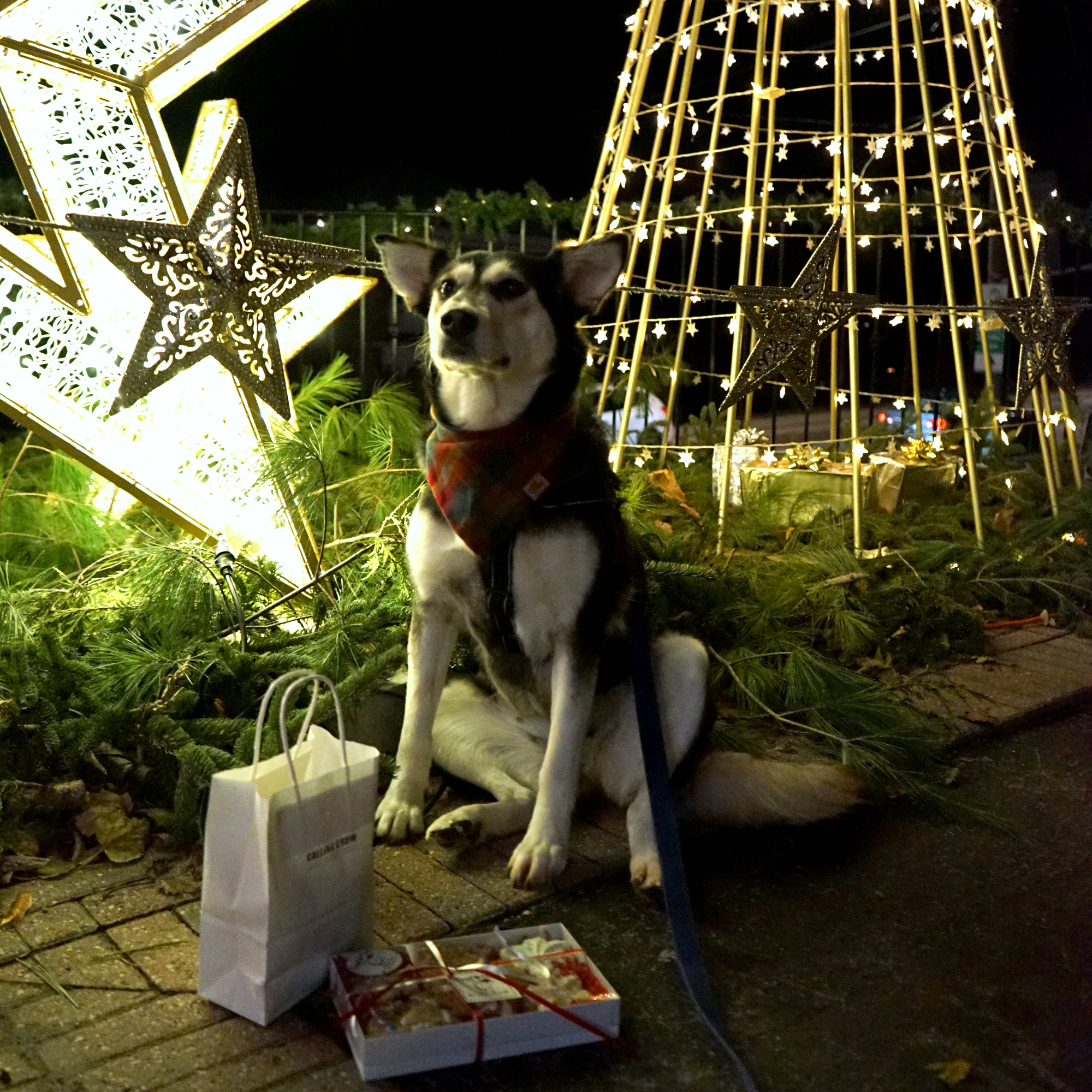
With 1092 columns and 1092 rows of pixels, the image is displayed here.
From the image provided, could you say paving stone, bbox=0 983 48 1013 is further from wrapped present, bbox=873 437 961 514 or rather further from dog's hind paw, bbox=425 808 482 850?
wrapped present, bbox=873 437 961 514

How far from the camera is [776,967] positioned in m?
2.34

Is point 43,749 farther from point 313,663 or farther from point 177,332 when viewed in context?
point 177,332

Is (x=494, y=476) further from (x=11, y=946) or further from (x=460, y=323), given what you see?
(x=11, y=946)

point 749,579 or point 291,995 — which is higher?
point 291,995

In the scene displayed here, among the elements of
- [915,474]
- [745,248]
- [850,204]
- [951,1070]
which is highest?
[850,204]

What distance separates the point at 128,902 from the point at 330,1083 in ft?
2.79

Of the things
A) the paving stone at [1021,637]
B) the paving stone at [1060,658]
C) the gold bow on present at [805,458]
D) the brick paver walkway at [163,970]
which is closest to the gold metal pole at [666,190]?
the gold bow on present at [805,458]

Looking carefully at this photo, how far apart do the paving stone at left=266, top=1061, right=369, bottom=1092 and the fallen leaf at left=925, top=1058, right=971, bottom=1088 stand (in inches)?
40.5

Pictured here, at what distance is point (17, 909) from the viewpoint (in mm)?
2355

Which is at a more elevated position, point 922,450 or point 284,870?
point 284,870

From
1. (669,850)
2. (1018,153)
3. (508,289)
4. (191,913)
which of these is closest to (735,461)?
(1018,153)

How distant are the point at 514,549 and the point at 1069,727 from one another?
100 inches

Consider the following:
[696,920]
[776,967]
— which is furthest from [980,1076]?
[696,920]

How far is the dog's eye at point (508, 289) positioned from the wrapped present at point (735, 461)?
3.22m
